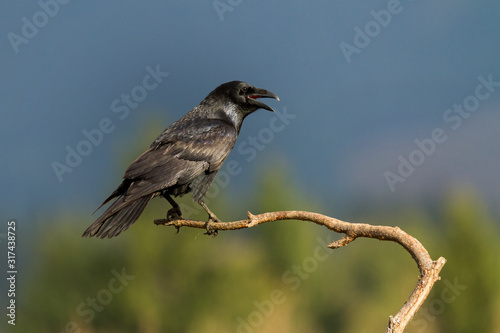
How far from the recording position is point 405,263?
2241 centimetres

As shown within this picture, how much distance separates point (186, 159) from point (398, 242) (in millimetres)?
2799

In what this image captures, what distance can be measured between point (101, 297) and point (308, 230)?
9097 millimetres

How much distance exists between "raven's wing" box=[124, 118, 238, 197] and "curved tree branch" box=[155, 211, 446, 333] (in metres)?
0.94

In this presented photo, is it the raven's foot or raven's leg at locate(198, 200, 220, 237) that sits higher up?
raven's leg at locate(198, 200, 220, 237)

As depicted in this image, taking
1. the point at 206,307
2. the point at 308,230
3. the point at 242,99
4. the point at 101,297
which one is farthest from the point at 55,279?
the point at 242,99

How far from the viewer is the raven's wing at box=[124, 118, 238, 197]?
6.14 metres

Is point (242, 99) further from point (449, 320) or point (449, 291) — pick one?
point (449, 320)

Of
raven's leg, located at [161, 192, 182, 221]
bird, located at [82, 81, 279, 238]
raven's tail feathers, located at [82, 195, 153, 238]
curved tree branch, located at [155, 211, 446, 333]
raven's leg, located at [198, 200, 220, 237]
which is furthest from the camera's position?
raven's leg, located at [161, 192, 182, 221]

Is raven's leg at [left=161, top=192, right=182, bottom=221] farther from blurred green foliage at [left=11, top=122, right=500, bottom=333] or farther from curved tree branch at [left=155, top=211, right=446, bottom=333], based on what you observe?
blurred green foliage at [left=11, top=122, right=500, bottom=333]

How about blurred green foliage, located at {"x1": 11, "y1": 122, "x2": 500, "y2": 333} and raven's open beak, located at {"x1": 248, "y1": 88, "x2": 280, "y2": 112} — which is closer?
raven's open beak, located at {"x1": 248, "y1": 88, "x2": 280, "y2": 112}

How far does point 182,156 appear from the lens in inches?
261

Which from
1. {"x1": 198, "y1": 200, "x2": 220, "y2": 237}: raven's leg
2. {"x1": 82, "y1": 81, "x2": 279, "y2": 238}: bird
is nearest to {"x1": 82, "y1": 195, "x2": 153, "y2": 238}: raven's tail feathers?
{"x1": 82, "y1": 81, "x2": 279, "y2": 238}: bird

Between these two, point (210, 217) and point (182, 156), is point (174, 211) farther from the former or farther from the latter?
point (182, 156)

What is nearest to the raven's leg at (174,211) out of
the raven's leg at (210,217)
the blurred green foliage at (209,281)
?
the raven's leg at (210,217)
